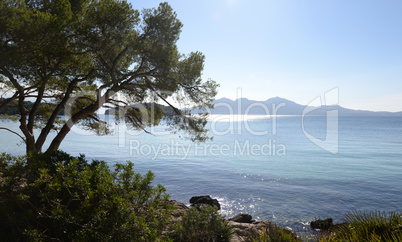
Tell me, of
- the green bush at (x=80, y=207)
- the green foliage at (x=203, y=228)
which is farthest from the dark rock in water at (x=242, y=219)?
the green bush at (x=80, y=207)

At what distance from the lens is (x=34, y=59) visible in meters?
7.86

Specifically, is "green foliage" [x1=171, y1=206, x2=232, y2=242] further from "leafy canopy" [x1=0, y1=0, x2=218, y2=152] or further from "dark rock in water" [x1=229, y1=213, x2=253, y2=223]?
"leafy canopy" [x1=0, y1=0, x2=218, y2=152]

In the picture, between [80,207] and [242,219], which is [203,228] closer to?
[80,207]

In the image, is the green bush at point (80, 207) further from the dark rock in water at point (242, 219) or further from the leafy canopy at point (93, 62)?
the dark rock in water at point (242, 219)

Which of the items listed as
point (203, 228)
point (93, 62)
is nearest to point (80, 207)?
point (203, 228)

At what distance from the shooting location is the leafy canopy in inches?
278

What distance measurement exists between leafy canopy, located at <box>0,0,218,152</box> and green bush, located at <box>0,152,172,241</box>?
4024 millimetres

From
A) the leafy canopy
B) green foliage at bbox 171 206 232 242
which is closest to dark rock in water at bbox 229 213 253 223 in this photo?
the leafy canopy

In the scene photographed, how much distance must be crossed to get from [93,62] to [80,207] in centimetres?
784

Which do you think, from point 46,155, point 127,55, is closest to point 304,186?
point 127,55

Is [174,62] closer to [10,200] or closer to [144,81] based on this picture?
[144,81]

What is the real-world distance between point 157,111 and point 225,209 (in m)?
6.43

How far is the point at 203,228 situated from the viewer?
18.6 feet

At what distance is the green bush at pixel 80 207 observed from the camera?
379 cm
